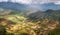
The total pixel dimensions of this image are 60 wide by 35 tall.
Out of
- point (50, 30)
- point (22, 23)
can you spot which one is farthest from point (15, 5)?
point (50, 30)

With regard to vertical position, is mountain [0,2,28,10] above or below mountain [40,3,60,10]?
above

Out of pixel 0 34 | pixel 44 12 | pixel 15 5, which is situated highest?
pixel 15 5

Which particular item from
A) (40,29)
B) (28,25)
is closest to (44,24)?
(40,29)

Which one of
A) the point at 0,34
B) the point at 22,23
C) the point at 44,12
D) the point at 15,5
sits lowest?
the point at 0,34

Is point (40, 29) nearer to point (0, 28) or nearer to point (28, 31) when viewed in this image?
point (28, 31)

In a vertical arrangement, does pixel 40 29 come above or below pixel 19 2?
below

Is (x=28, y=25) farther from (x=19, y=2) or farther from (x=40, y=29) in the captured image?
(x=19, y=2)

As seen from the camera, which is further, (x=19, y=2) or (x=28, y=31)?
(x=19, y=2)

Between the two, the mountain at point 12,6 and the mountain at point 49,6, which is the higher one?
the mountain at point 12,6

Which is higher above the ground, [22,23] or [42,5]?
[42,5]
